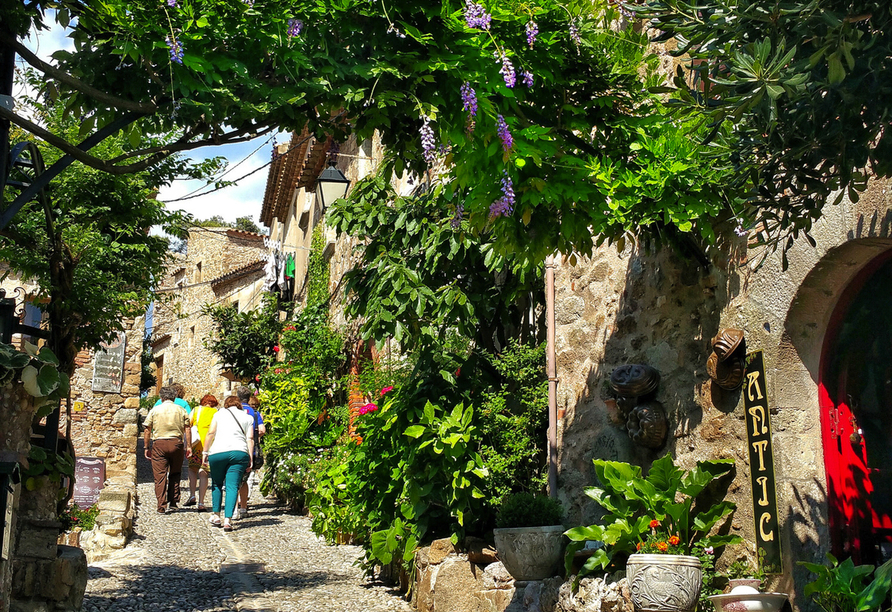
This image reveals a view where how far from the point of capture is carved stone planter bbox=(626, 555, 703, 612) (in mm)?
3742

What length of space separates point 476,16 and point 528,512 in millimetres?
2882

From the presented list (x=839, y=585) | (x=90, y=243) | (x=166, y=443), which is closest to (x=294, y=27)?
(x=839, y=585)

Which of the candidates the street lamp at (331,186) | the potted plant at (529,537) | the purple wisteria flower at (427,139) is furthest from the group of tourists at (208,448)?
the purple wisteria flower at (427,139)

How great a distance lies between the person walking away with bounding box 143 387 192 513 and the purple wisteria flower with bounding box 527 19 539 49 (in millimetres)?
8077

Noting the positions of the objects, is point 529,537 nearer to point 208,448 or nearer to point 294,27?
point 294,27

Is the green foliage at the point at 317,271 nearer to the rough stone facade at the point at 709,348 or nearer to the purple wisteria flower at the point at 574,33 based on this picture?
the rough stone facade at the point at 709,348

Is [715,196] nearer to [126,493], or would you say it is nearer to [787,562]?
[787,562]

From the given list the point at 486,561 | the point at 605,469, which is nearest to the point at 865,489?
the point at 605,469

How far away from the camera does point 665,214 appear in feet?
12.8

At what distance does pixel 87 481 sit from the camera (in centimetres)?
888

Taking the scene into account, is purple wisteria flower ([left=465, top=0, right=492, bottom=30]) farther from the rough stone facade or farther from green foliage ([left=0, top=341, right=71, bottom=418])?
green foliage ([left=0, top=341, right=71, bottom=418])

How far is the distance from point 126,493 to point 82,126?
6.08 meters

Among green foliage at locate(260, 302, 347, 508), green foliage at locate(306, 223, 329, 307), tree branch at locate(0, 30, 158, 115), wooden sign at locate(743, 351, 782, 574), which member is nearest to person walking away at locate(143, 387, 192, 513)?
green foliage at locate(260, 302, 347, 508)

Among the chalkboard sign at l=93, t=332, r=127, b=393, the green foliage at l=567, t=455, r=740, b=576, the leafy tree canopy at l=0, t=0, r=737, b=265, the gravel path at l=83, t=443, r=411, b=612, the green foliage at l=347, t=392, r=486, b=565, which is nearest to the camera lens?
the leafy tree canopy at l=0, t=0, r=737, b=265
